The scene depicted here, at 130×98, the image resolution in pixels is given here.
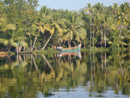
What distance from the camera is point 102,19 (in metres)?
67.1

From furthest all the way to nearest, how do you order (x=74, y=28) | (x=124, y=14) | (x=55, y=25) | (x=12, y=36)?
1. (x=124, y=14)
2. (x=74, y=28)
3. (x=55, y=25)
4. (x=12, y=36)

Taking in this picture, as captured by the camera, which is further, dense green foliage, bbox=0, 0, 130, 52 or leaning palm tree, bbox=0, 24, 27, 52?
dense green foliage, bbox=0, 0, 130, 52

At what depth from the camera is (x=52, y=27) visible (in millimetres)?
54969

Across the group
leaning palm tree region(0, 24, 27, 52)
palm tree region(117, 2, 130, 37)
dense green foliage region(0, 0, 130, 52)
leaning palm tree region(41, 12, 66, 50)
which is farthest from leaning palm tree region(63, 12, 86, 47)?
leaning palm tree region(0, 24, 27, 52)

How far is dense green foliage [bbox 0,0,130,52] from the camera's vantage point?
45.4m

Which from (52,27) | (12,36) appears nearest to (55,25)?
(52,27)

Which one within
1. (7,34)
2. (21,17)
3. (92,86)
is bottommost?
(92,86)

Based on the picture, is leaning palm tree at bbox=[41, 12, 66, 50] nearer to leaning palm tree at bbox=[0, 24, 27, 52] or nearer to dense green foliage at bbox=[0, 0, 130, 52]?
dense green foliage at bbox=[0, 0, 130, 52]

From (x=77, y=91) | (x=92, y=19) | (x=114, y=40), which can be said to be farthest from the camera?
(x=92, y=19)

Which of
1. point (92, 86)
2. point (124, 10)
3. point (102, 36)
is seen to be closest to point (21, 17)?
point (102, 36)

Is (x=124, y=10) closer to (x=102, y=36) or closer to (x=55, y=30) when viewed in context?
(x=102, y=36)

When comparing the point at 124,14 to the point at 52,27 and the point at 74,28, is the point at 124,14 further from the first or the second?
the point at 52,27

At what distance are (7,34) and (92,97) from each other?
38.1 meters

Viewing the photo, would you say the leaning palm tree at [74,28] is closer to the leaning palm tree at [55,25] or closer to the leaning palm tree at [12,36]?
the leaning palm tree at [55,25]
